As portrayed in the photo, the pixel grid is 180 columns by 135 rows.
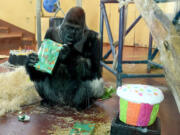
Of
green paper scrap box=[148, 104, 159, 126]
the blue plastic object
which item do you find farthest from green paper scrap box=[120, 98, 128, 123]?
the blue plastic object

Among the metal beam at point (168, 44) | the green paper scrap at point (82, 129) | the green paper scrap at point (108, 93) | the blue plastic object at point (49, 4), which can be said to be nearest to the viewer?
the metal beam at point (168, 44)

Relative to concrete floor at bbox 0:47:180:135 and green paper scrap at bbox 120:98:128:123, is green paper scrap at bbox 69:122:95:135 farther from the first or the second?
green paper scrap at bbox 120:98:128:123

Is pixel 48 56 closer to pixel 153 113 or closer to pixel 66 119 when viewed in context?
pixel 66 119

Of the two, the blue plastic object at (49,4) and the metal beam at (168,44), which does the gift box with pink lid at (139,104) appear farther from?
the blue plastic object at (49,4)

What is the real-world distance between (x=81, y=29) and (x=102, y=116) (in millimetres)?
581

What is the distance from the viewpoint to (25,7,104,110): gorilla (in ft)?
4.28

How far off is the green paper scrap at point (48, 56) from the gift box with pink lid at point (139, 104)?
548mm

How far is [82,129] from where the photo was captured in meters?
1.16

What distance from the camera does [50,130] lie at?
116 cm

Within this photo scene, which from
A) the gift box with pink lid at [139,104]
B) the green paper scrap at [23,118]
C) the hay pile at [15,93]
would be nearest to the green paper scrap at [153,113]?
the gift box with pink lid at [139,104]

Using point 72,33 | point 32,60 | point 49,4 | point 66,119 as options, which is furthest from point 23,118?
point 49,4

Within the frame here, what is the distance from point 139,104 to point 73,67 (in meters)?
0.59

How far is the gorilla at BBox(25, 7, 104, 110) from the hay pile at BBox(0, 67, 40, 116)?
0.66ft

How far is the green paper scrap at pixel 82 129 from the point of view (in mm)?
1121
